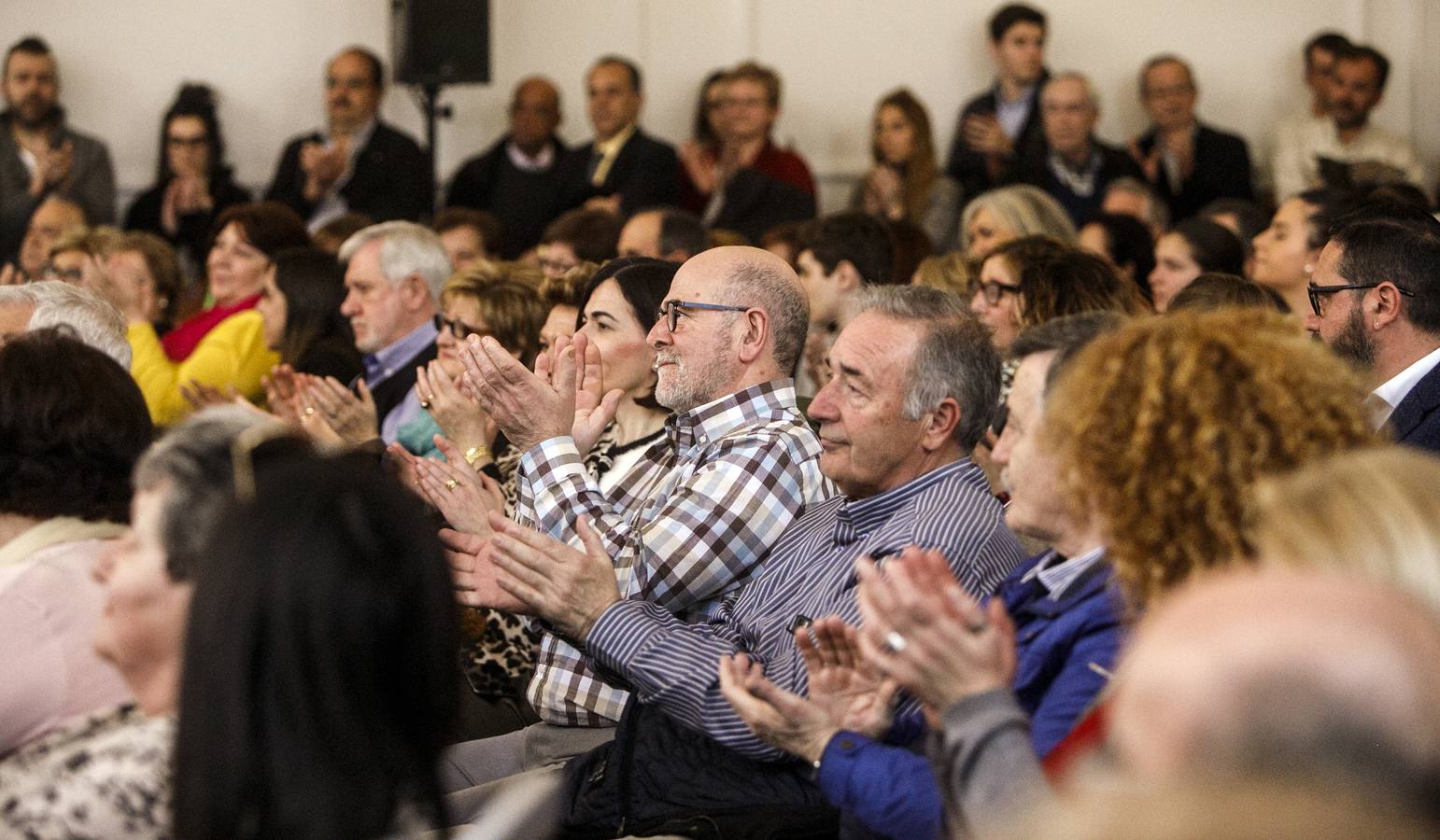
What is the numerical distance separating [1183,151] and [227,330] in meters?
3.93

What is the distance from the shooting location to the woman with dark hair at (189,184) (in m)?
7.02

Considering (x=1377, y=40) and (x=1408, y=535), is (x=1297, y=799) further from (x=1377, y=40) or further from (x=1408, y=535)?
(x=1377, y=40)

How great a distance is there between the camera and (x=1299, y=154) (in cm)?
693

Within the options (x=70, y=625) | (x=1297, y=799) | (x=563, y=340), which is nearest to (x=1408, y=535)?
(x=1297, y=799)

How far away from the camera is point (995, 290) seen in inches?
155

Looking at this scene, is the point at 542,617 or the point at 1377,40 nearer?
the point at 542,617

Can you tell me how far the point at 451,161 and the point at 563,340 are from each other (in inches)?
201

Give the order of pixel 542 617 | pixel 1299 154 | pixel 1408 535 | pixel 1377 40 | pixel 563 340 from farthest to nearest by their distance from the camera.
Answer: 1. pixel 1377 40
2. pixel 1299 154
3. pixel 563 340
4. pixel 542 617
5. pixel 1408 535

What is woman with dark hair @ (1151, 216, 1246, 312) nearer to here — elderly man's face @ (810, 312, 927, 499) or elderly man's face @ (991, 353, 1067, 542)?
elderly man's face @ (810, 312, 927, 499)

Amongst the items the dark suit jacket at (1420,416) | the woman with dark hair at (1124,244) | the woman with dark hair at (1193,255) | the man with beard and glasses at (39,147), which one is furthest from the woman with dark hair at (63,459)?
the man with beard and glasses at (39,147)

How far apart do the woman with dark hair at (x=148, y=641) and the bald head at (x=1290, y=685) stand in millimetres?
926

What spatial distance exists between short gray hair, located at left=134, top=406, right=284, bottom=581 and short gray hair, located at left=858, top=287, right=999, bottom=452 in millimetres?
1155

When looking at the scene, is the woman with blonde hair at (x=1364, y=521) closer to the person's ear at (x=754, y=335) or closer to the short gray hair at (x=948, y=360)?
the short gray hair at (x=948, y=360)

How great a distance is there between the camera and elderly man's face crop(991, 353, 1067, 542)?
79.3 inches
